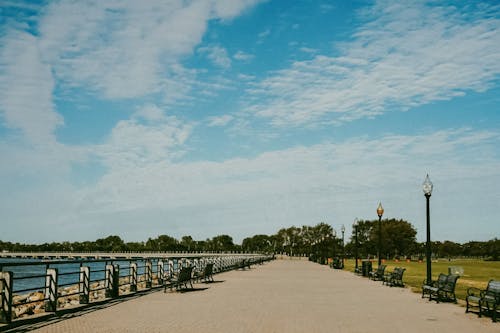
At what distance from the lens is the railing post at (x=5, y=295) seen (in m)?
10.5

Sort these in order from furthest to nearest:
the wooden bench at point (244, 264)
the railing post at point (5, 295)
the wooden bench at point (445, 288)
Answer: the wooden bench at point (244, 264) → the wooden bench at point (445, 288) → the railing post at point (5, 295)

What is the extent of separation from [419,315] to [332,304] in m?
3.19

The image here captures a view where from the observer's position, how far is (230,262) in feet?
149

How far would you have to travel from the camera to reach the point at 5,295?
34.6 feet

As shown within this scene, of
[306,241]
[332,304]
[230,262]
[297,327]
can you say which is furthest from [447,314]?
[306,241]

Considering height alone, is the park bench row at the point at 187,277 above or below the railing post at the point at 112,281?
below

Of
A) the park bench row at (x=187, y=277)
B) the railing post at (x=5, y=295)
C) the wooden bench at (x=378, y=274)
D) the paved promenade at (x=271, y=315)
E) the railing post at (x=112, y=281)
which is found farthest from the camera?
the wooden bench at (x=378, y=274)

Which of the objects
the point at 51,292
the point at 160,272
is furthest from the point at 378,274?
the point at 51,292

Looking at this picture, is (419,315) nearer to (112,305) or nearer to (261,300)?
(261,300)

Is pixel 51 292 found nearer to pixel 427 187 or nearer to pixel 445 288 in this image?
pixel 445 288

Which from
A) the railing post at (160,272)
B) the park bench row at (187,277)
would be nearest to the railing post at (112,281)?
the park bench row at (187,277)

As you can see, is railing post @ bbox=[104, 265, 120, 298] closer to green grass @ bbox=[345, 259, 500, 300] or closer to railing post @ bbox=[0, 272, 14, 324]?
railing post @ bbox=[0, 272, 14, 324]

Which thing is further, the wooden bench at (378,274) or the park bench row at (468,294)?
the wooden bench at (378,274)

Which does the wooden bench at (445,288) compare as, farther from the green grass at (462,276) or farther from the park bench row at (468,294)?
the green grass at (462,276)
